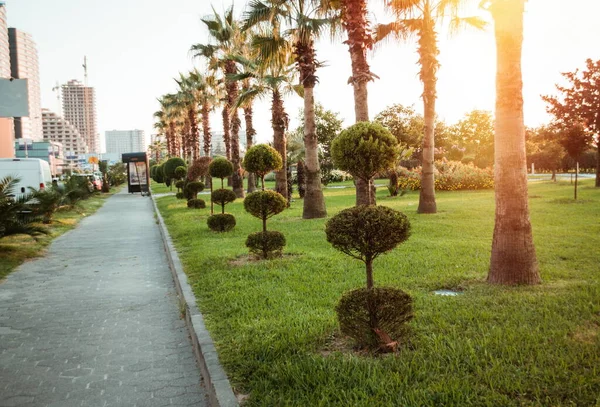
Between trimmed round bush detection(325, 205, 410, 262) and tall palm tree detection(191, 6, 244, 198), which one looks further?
tall palm tree detection(191, 6, 244, 198)

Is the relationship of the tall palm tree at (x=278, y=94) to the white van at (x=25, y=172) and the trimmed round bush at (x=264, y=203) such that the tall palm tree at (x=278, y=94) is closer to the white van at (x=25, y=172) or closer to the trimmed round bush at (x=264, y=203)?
the white van at (x=25, y=172)

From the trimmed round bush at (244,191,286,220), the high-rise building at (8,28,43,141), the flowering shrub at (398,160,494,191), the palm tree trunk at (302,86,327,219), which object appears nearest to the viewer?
the trimmed round bush at (244,191,286,220)

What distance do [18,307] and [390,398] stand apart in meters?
6.17

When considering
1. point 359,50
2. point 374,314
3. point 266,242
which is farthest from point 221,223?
point 374,314

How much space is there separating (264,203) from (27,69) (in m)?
199

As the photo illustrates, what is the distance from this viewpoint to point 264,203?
1023cm

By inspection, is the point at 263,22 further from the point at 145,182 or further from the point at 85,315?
the point at 145,182

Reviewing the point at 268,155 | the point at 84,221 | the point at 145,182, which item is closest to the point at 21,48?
the point at 145,182

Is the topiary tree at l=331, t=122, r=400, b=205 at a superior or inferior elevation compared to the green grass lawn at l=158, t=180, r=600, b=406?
superior

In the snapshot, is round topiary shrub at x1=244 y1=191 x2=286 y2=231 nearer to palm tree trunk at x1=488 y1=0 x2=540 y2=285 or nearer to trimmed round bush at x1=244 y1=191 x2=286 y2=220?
trimmed round bush at x1=244 y1=191 x2=286 y2=220

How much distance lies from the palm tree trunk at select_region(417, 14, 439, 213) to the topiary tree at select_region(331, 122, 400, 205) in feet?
36.7

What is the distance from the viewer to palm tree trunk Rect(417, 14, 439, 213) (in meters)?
16.9

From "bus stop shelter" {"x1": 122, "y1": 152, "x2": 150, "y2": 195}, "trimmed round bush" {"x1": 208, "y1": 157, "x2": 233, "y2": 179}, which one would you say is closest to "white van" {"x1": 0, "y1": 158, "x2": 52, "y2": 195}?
"trimmed round bush" {"x1": 208, "y1": 157, "x2": 233, "y2": 179}

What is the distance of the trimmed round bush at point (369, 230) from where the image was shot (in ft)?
14.7
